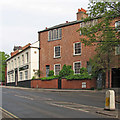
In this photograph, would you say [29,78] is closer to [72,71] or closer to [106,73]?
[72,71]

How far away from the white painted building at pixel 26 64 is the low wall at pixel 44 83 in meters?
1.76

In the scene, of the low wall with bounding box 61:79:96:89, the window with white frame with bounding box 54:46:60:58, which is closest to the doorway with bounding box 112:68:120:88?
the low wall with bounding box 61:79:96:89

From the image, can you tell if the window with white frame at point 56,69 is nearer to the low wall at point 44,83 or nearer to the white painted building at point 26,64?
the low wall at point 44,83

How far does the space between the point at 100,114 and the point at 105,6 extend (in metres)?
10.0

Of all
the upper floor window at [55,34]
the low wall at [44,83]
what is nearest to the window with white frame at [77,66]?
the low wall at [44,83]

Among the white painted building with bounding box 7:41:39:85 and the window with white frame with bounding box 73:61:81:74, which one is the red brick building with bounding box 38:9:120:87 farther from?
the white painted building with bounding box 7:41:39:85

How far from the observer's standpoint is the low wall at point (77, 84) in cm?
2508

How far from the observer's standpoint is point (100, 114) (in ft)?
30.4

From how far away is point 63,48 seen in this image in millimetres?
32875

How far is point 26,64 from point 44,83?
7.83 meters

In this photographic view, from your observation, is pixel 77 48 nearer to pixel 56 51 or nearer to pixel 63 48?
pixel 63 48

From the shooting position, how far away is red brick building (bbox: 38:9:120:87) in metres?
30.2

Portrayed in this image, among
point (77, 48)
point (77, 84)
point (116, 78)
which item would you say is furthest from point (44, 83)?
point (116, 78)

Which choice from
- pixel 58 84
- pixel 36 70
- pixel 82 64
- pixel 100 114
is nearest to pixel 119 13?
pixel 100 114
